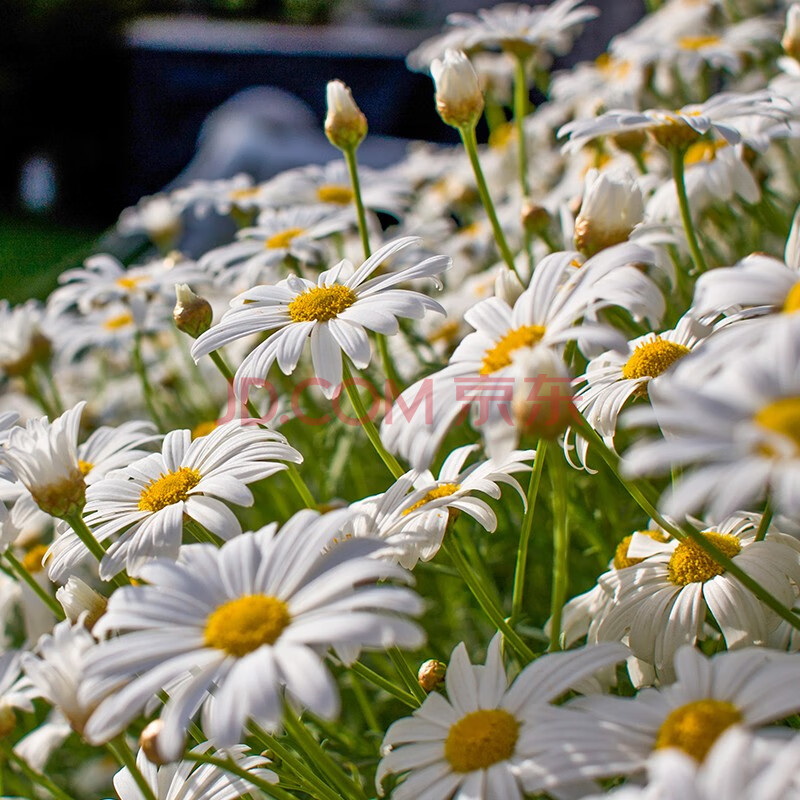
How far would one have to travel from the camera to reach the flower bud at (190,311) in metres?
0.97

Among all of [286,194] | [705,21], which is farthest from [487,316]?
[705,21]

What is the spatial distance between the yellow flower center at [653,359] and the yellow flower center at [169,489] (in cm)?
36

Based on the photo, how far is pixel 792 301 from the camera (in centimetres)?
54

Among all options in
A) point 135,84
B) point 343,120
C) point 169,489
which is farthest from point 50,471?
point 135,84

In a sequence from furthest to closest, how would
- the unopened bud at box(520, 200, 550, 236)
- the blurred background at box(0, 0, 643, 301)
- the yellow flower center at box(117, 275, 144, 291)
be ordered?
the blurred background at box(0, 0, 643, 301), the yellow flower center at box(117, 275, 144, 291), the unopened bud at box(520, 200, 550, 236)

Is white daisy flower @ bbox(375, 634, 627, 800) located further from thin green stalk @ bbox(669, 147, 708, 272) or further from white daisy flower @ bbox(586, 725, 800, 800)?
thin green stalk @ bbox(669, 147, 708, 272)

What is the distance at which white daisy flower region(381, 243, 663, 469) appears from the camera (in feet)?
1.96

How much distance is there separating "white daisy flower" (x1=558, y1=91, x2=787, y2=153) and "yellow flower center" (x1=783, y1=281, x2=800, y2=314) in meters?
0.42

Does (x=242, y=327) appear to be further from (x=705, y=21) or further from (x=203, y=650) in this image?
(x=705, y=21)

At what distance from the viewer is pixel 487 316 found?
0.70 metres

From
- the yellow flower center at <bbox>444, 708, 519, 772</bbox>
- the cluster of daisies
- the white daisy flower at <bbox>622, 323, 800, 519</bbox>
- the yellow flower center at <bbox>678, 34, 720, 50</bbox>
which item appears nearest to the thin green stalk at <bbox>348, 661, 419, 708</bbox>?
the cluster of daisies

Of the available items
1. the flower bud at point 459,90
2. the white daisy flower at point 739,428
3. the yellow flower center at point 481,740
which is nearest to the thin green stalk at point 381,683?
the yellow flower center at point 481,740

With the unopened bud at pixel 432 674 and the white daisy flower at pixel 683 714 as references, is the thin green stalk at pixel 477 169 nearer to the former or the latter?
the unopened bud at pixel 432 674

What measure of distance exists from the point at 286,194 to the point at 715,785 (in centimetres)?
125
